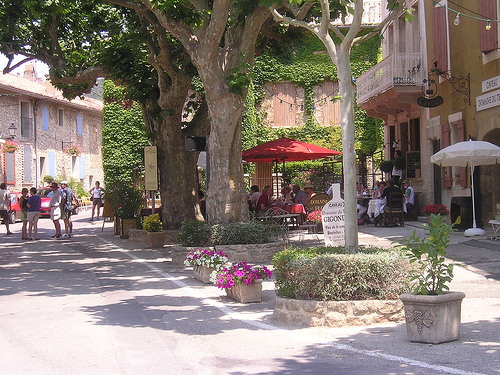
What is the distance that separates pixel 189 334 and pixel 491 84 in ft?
39.7

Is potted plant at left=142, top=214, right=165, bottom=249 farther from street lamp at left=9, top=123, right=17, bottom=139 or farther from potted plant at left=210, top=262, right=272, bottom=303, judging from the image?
street lamp at left=9, top=123, right=17, bottom=139

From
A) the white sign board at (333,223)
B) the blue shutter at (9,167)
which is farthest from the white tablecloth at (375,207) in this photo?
the blue shutter at (9,167)

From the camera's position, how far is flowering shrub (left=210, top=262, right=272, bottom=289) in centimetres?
830

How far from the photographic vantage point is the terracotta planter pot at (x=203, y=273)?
32.9 ft

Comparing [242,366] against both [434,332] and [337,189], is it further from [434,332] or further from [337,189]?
[337,189]

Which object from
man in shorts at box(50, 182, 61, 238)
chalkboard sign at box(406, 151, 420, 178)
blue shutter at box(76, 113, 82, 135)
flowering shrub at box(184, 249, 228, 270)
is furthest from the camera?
blue shutter at box(76, 113, 82, 135)

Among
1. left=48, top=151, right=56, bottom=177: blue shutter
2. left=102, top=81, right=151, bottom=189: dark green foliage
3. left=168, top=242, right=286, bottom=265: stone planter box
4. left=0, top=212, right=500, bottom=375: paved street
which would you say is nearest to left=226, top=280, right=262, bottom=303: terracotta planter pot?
left=0, top=212, right=500, bottom=375: paved street

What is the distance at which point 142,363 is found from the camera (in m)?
5.48

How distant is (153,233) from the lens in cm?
1552

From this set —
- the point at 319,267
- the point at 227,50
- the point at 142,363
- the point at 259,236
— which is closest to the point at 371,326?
the point at 319,267

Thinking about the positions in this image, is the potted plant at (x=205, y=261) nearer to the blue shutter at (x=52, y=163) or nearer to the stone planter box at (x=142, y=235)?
the stone planter box at (x=142, y=235)

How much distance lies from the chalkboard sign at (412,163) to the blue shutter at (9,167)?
23.8 m

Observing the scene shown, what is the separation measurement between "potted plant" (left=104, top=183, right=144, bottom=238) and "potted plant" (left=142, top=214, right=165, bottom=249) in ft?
10.2

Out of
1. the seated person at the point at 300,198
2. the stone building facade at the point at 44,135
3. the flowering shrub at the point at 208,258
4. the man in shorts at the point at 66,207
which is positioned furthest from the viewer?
the stone building facade at the point at 44,135
